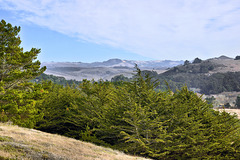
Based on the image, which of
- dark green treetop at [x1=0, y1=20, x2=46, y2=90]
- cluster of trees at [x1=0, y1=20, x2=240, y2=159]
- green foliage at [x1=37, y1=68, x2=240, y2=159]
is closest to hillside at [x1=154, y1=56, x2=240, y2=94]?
cluster of trees at [x1=0, y1=20, x2=240, y2=159]

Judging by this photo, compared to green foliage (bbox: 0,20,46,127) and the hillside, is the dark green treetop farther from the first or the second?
the hillside

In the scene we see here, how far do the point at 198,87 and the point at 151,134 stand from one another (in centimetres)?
14431

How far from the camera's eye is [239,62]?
648 feet

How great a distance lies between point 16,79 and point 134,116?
13.5 m

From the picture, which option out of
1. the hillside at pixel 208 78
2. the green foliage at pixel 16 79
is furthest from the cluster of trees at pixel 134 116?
the hillside at pixel 208 78

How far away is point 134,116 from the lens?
1395cm

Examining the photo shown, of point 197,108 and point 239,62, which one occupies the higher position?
point 239,62

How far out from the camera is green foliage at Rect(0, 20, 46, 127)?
1883 centimetres

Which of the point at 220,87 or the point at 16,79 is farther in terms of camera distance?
the point at 220,87

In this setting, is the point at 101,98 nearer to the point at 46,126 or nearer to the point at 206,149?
the point at 46,126

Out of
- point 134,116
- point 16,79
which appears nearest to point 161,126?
point 134,116

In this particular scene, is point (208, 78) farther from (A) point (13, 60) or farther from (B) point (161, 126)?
(A) point (13, 60)

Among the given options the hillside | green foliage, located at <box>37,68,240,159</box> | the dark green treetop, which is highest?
the hillside

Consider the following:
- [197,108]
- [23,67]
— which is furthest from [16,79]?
[197,108]
